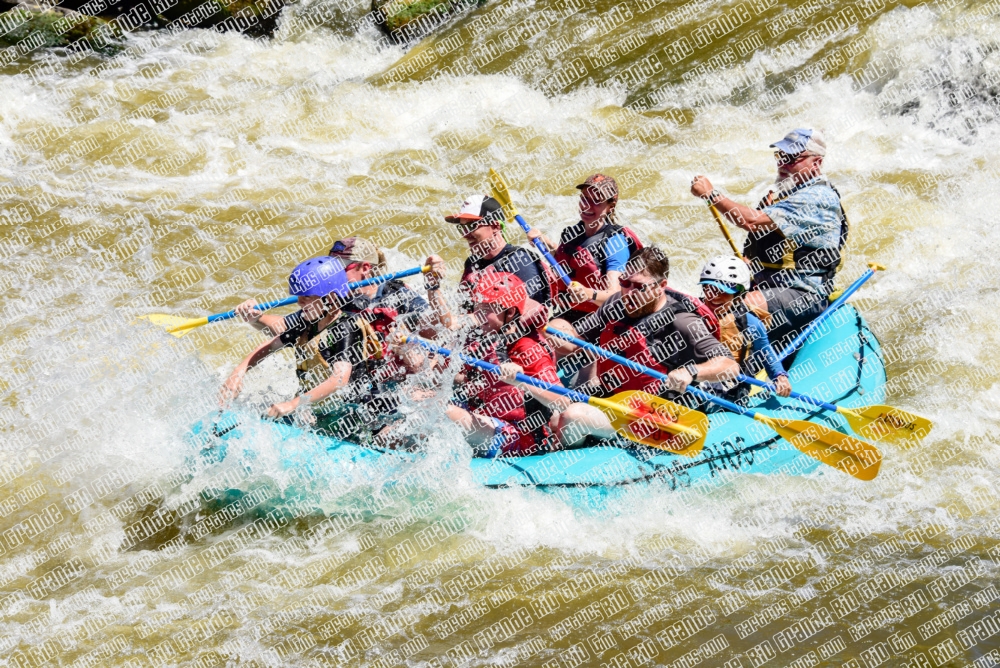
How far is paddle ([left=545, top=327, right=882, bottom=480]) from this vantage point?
5.09m

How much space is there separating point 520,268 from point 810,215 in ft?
5.84

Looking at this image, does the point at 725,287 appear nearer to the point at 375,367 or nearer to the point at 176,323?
the point at 375,367

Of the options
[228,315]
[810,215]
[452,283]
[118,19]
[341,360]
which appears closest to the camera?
[341,360]

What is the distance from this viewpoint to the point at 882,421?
17.0ft

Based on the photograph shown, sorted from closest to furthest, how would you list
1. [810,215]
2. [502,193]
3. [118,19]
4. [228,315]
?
1. [228,315]
2. [810,215]
3. [502,193]
4. [118,19]

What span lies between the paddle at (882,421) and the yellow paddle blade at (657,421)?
43 cm

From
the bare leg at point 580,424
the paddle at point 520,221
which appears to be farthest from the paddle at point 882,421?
the paddle at point 520,221

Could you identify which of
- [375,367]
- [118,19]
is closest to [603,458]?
[375,367]

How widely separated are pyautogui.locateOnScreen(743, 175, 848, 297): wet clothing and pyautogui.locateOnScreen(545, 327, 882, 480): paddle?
104 centimetres

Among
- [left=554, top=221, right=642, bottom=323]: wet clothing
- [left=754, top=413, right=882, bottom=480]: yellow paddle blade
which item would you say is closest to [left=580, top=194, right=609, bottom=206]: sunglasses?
[left=554, top=221, right=642, bottom=323]: wet clothing

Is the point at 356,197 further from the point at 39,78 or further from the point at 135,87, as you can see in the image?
the point at 39,78

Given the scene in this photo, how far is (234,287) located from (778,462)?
16.1 ft

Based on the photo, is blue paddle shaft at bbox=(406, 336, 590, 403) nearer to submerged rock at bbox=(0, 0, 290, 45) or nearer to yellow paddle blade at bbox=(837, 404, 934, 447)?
yellow paddle blade at bbox=(837, 404, 934, 447)

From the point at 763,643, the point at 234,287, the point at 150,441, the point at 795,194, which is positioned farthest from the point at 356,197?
the point at 763,643
